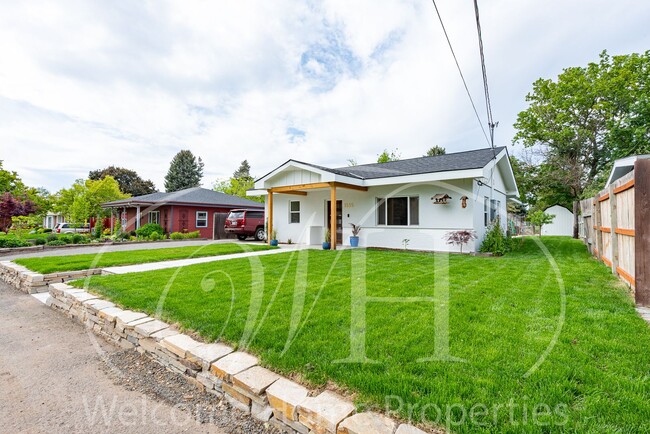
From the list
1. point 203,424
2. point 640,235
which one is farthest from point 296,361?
point 640,235

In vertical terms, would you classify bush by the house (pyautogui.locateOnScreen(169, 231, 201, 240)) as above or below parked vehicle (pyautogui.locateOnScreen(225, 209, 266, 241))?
below

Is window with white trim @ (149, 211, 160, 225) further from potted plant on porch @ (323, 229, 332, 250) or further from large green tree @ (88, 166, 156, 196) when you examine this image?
large green tree @ (88, 166, 156, 196)

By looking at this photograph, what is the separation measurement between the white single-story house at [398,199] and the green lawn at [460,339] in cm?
440

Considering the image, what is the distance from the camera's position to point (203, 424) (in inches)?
86.4

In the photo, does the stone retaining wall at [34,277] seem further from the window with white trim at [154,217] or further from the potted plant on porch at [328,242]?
the window with white trim at [154,217]

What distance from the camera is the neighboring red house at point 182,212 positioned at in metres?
18.6

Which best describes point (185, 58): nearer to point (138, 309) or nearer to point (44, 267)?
point (44, 267)

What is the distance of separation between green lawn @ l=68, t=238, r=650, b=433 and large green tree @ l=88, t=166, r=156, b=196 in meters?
41.0

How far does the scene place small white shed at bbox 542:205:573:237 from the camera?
23372 mm

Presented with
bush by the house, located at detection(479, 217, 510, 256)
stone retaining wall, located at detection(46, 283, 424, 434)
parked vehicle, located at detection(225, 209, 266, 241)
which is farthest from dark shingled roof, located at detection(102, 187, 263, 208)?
bush by the house, located at detection(479, 217, 510, 256)

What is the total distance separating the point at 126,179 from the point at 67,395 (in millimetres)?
46946

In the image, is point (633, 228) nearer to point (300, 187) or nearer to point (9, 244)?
point (300, 187)

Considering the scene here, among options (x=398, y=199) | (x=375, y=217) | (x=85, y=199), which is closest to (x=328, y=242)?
(x=375, y=217)

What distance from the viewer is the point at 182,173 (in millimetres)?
41875
